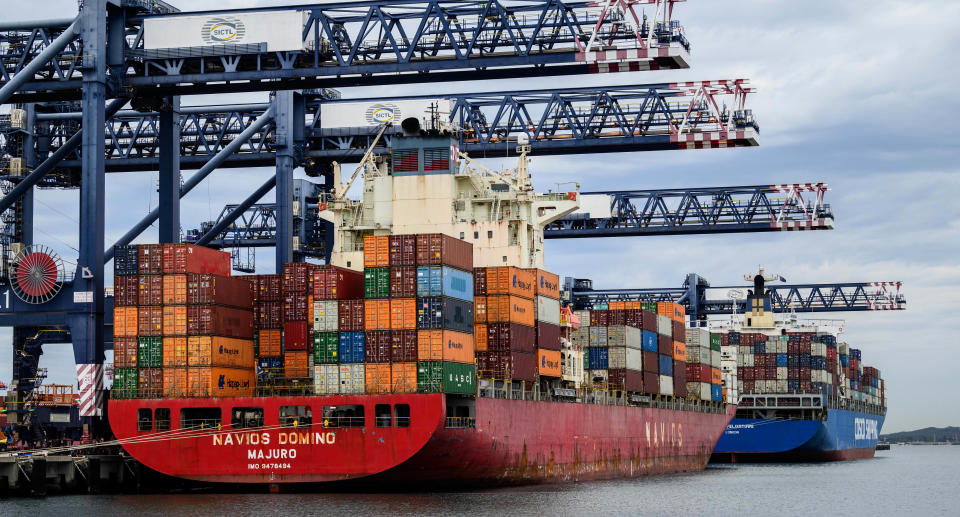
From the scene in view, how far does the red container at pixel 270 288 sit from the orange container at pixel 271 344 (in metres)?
1.35

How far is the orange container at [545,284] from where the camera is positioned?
5525 centimetres

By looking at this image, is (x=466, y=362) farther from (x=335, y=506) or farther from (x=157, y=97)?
(x=157, y=97)

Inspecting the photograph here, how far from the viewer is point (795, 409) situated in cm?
9519

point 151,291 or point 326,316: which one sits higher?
point 151,291

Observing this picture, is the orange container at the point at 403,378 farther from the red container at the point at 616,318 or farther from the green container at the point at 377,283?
the red container at the point at 616,318

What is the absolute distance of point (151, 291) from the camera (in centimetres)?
4894

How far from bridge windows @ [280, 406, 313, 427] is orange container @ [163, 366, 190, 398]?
12.2ft

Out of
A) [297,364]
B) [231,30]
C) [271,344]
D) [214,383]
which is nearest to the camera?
[214,383]

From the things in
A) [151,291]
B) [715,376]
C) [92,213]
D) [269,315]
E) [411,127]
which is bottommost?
[715,376]

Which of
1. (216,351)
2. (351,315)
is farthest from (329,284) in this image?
(216,351)

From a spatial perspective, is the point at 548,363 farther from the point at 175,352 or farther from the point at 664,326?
the point at 664,326

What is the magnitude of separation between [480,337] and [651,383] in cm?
2130

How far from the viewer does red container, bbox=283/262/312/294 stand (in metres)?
50.3

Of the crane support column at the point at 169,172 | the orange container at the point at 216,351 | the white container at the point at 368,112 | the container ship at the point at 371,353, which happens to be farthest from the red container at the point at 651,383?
the crane support column at the point at 169,172
